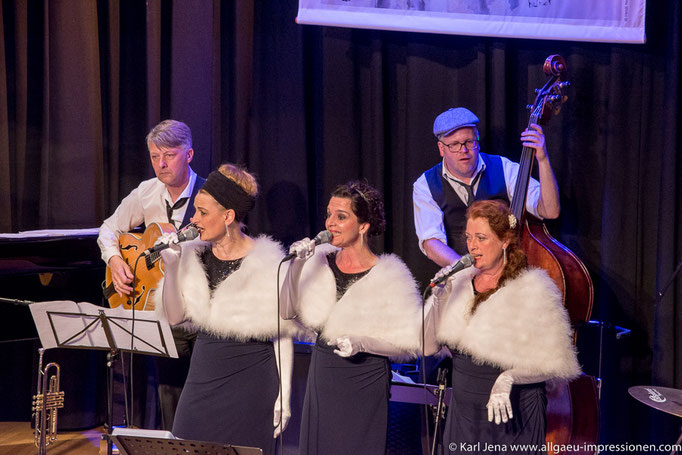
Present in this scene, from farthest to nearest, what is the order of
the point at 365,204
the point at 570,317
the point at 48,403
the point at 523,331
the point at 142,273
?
1. the point at 48,403
2. the point at 142,273
3. the point at 570,317
4. the point at 365,204
5. the point at 523,331

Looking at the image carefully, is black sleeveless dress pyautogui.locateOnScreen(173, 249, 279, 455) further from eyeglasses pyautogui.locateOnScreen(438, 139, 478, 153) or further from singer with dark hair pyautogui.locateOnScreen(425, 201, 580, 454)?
eyeglasses pyautogui.locateOnScreen(438, 139, 478, 153)

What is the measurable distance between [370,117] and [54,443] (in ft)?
9.12

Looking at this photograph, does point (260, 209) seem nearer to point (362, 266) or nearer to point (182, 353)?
point (182, 353)

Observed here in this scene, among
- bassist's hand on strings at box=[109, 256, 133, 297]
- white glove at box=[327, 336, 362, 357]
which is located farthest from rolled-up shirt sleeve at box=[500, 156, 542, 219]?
bassist's hand on strings at box=[109, 256, 133, 297]

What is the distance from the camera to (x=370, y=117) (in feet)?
15.7

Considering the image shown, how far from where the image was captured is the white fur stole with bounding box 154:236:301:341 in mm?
3205

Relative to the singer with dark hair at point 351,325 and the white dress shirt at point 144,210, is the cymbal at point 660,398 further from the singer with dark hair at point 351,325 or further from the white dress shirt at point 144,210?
the white dress shirt at point 144,210

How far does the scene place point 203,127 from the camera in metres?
4.89

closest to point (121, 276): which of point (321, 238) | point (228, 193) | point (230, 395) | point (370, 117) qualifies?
point (228, 193)

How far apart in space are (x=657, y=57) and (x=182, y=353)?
132 inches

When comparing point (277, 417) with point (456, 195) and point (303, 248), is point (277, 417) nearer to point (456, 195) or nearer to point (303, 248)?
point (303, 248)

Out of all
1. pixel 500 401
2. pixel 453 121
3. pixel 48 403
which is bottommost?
pixel 48 403

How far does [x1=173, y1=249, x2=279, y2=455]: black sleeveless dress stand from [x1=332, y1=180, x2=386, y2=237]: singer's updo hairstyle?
680mm

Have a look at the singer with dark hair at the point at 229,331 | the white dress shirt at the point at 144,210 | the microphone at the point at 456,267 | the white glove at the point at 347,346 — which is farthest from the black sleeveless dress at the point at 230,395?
the white dress shirt at the point at 144,210
